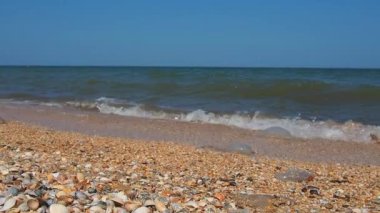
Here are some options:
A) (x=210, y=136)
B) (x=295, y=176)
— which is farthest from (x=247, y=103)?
(x=295, y=176)

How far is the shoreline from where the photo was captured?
12.2 feet

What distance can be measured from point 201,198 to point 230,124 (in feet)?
23.9

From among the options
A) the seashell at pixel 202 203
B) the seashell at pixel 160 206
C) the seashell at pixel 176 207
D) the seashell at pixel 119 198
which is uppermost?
the seashell at pixel 119 198

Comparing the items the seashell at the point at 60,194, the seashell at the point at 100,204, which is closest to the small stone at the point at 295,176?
the seashell at the point at 100,204

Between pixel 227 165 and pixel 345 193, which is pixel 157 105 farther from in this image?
pixel 345 193

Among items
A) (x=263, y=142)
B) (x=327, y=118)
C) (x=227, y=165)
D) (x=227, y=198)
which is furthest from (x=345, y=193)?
(x=327, y=118)

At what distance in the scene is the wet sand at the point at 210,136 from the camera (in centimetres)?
749

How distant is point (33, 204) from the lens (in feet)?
10.4

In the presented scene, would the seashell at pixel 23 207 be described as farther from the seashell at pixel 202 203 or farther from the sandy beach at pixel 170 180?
the seashell at pixel 202 203

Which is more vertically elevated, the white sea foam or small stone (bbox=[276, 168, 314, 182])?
small stone (bbox=[276, 168, 314, 182])

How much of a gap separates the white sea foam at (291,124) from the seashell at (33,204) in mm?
6923

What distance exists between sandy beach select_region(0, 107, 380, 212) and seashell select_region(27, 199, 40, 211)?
0.9 inches

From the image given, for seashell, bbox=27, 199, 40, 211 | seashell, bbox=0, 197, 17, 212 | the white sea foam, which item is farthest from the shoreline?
the white sea foam

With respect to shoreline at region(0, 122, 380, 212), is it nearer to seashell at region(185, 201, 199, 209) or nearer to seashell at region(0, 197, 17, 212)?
seashell at region(185, 201, 199, 209)
